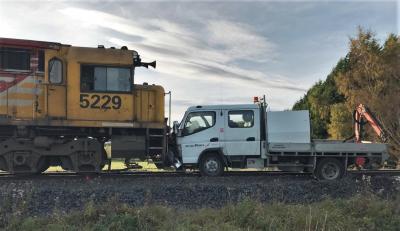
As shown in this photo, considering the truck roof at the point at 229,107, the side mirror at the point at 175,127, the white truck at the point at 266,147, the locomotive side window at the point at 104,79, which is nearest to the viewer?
the locomotive side window at the point at 104,79

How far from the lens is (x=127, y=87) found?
13.1 metres

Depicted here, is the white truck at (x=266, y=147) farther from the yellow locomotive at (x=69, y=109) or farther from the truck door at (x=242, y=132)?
the yellow locomotive at (x=69, y=109)

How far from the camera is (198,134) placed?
1327 cm

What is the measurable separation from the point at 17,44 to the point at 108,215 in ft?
23.2

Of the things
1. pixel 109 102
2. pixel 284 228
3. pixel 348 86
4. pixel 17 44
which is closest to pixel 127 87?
pixel 109 102

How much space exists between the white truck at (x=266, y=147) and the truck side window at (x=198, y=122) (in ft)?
0.11

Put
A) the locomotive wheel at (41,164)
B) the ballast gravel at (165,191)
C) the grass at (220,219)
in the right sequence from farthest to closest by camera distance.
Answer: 1. the locomotive wheel at (41,164)
2. the ballast gravel at (165,191)
3. the grass at (220,219)

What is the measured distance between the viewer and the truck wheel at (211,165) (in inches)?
511

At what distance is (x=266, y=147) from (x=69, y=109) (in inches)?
234

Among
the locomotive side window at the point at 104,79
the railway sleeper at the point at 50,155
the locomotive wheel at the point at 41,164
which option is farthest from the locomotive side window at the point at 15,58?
the locomotive wheel at the point at 41,164

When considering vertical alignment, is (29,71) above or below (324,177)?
above

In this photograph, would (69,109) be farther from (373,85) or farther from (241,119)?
(373,85)

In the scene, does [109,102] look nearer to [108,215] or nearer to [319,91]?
[108,215]

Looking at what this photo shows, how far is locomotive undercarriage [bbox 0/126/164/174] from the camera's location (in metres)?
12.0
